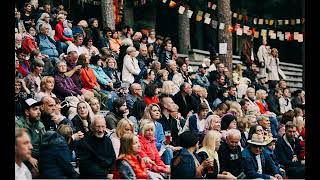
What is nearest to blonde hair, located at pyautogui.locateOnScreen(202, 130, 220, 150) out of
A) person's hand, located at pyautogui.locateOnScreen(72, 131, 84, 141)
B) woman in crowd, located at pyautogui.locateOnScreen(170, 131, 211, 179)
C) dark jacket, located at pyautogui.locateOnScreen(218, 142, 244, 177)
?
dark jacket, located at pyautogui.locateOnScreen(218, 142, 244, 177)

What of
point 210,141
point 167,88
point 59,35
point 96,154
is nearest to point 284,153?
point 210,141

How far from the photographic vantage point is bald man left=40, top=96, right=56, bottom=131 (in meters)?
11.3

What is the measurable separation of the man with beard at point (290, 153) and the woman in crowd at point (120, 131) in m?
3.18

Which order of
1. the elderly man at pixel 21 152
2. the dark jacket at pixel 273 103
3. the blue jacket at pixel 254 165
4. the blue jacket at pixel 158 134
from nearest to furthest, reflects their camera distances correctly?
1. the elderly man at pixel 21 152
2. the blue jacket at pixel 254 165
3. the blue jacket at pixel 158 134
4. the dark jacket at pixel 273 103

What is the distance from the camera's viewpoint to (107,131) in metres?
11.9

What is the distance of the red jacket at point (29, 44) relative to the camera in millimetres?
14784

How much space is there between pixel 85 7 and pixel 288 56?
9.39 m

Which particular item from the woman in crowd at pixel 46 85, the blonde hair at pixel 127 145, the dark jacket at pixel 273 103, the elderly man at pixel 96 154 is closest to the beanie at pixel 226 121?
the woman in crowd at pixel 46 85

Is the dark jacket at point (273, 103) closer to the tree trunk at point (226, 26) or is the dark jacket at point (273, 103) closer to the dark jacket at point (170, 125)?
the tree trunk at point (226, 26)

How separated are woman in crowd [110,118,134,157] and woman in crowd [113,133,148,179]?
606mm

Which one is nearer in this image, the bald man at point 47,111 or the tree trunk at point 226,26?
the bald man at point 47,111

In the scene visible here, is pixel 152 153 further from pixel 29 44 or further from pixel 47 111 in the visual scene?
pixel 29 44
